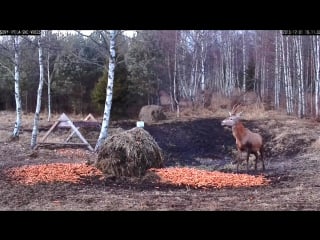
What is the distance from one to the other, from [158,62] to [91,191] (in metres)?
15.4

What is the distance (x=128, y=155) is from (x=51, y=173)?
4.13 ft

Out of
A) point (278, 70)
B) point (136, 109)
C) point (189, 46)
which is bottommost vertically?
point (136, 109)

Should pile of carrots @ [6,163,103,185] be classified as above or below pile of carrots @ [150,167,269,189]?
above

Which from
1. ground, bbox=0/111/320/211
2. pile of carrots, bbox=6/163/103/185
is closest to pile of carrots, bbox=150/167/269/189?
ground, bbox=0/111/320/211

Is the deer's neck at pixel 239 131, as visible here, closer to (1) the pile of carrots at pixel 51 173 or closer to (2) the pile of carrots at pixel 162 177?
(2) the pile of carrots at pixel 162 177

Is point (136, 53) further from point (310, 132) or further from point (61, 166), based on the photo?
point (61, 166)

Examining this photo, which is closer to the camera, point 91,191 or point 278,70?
point 91,191

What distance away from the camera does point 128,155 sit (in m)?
7.21

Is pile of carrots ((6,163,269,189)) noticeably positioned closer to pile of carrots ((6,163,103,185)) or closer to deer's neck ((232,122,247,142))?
pile of carrots ((6,163,103,185))

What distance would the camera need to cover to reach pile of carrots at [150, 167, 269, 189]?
666cm

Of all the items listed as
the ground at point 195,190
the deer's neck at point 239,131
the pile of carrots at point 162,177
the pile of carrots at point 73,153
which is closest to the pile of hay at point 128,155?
the pile of carrots at point 162,177

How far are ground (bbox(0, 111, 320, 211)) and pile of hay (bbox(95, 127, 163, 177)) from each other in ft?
1.03
